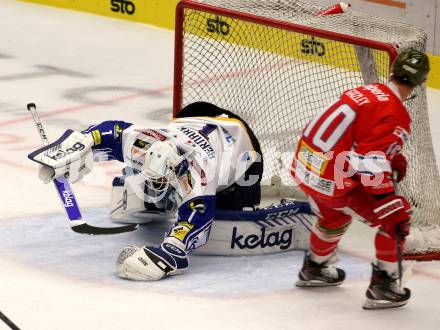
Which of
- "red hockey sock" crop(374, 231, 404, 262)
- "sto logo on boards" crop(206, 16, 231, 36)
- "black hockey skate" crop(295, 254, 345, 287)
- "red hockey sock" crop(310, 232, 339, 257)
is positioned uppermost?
"sto logo on boards" crop(206, 16, 231, 36)

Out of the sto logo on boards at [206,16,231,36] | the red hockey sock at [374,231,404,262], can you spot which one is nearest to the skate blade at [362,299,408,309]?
the red hockey sock at [374,231,404,262]

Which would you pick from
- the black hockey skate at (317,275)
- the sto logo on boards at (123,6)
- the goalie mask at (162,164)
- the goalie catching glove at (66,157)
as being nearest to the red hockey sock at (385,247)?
the black hockey skate at (317,275)

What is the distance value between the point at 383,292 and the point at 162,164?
3.42 feet

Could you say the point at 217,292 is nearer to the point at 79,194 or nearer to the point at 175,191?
the point at 175,191

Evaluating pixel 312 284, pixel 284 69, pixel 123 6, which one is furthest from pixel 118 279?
pixel 123 6

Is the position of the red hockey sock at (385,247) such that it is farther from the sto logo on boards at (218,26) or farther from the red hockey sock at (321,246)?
the sto logo on boards at (218,26)

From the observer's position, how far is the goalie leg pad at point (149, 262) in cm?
476

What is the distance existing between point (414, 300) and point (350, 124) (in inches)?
31.7

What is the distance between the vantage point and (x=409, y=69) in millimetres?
4395

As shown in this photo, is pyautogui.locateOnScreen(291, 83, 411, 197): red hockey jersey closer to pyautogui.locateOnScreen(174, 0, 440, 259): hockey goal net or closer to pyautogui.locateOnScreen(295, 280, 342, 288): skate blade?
pyautogui.locateOnScreen(295, 280, 342, 288): skate blade

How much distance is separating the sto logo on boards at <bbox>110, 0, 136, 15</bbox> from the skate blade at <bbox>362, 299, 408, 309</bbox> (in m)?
5.13

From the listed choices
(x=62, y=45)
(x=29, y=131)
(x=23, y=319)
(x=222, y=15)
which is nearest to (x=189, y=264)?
(x=23, y=319)

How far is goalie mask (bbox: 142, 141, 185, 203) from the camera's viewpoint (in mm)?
4906

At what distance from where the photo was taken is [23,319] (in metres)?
4.38
